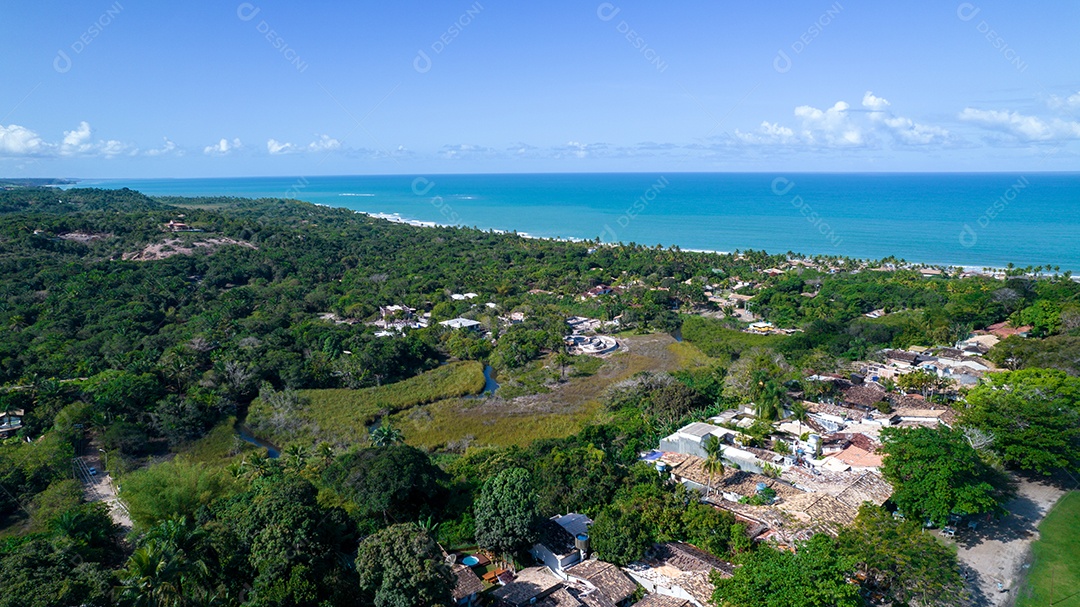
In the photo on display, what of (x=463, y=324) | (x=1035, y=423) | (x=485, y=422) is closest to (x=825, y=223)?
(x=463, y=324)

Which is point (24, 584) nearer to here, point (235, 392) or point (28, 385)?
Answer: point (235, 392)

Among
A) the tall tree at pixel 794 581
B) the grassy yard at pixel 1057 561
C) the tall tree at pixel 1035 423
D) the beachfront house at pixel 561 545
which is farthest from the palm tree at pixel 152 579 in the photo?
the tall tree at pixel 1035 423

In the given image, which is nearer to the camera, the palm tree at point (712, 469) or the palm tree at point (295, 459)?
the palm tree at point (712, 469)

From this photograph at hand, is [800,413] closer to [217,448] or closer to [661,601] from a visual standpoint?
[661,601]

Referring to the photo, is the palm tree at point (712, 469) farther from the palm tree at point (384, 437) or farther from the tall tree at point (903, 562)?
the palm tree at point (384, 437)

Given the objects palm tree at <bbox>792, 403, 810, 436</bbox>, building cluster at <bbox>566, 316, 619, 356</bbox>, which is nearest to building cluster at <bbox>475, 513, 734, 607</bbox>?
palm tree at <bbox>792, 403, 810, 436</bbox>

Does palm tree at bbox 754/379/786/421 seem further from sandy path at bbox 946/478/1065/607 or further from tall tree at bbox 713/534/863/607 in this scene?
tall tree at bbox 713/534/863/607
